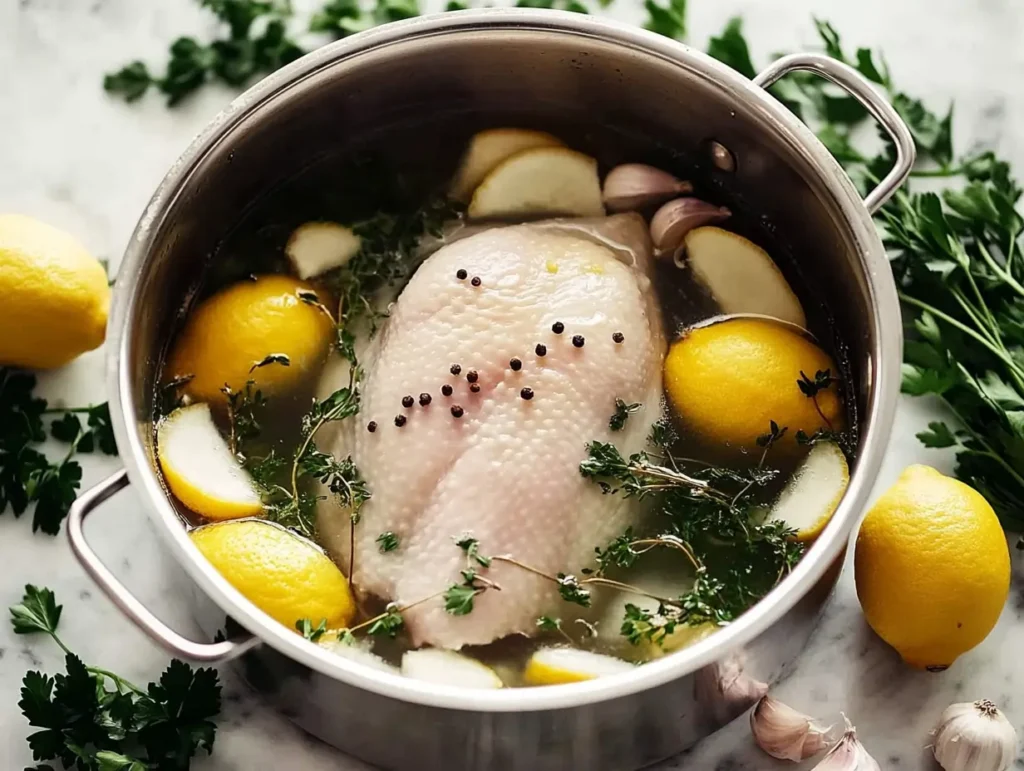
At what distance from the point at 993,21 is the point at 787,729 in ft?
4.13

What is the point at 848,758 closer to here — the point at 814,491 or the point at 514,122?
the point at 814,491

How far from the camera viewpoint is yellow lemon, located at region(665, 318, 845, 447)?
5.09ft

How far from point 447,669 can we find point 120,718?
0.45 metres

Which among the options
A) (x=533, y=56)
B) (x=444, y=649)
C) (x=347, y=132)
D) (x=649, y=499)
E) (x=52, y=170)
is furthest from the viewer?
(x=52, y=170)

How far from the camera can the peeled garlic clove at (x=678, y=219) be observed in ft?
5.67

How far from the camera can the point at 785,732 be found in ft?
5.03

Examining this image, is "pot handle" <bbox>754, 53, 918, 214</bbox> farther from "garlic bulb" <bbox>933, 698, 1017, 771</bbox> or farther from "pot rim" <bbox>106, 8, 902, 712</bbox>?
"garlic bulb" <bbox>933, 698, 1017, 771</bbox>

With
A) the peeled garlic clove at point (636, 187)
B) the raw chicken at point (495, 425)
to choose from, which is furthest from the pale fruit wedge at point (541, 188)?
the raw chicken at point (495, 425)

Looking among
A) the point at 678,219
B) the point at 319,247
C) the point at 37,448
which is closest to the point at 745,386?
the point at 678,219

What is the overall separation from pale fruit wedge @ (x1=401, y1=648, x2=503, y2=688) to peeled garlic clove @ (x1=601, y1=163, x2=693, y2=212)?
2.33ft

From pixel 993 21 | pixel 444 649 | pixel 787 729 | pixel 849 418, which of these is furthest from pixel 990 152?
pixel 444 649

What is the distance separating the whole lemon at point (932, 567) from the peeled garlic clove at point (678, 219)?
A: 0.46 m

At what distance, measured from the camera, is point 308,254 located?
1731 mm

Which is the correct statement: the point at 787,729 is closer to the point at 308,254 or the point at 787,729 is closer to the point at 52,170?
the point at 308,254
